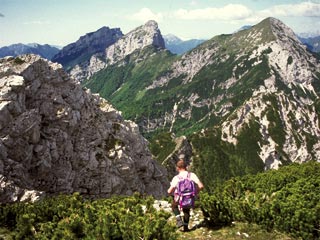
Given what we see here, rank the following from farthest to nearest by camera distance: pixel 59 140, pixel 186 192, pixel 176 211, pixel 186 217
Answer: pixel 59 140 → pixel 186 217 → pixel 176 211 → pixel 186 192

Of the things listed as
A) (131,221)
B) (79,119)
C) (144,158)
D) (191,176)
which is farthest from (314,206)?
(144,158)

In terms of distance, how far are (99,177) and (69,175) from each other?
24.6 ft

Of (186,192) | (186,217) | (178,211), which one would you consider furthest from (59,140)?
(186,192)

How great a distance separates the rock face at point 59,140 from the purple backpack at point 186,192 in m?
40.4

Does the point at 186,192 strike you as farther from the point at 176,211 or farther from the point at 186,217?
the point at 186,217

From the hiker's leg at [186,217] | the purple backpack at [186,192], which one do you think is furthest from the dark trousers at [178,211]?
the purple backpack at [186,192]

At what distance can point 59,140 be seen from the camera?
72750 mm

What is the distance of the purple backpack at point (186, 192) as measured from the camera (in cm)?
2138

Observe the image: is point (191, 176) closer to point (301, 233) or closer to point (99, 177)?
point (301, 233)

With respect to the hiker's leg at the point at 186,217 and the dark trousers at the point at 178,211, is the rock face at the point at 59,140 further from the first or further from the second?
the dark trousers at the point at 178,211

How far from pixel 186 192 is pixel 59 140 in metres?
55.6

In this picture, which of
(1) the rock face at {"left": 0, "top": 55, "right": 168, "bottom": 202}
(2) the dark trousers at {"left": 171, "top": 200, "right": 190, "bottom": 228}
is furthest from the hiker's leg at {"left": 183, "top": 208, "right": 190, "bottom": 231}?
(1) the rock face at {"left": 0, "top": 55, "right": 168, "bottom": 202}

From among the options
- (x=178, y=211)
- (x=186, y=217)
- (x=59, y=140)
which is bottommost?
(x=59, y=140)

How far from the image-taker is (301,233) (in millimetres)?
20828
